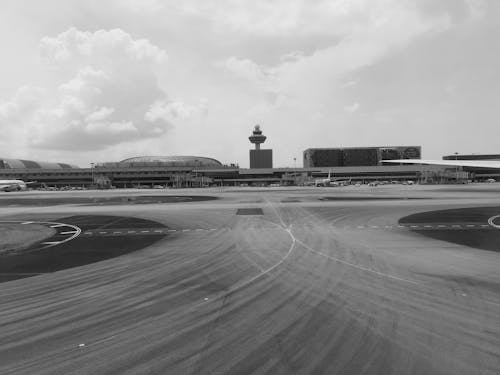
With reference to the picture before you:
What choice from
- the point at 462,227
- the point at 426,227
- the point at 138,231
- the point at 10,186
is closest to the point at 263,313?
the point at 138,231

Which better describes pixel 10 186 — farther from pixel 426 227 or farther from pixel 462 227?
pixel 462 227

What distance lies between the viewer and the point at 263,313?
952cm

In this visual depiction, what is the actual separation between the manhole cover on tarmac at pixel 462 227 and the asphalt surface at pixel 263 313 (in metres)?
3.01

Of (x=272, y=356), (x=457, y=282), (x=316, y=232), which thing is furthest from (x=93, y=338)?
(x=316, y=232)

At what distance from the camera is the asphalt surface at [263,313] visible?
7109 millimetres

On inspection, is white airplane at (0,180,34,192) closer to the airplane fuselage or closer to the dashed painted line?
the airplane fuselage

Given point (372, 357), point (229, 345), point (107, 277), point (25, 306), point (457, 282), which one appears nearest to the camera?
point (372, 357)

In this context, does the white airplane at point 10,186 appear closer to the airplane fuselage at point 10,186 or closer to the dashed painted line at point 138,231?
the airplane fuselage at point 10,186

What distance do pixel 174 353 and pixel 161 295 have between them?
4.02 m

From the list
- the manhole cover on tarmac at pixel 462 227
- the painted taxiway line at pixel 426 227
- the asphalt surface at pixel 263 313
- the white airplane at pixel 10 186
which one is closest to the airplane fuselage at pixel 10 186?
the white airplane at pixel 10 186

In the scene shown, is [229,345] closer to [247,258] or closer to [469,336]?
[469,336]

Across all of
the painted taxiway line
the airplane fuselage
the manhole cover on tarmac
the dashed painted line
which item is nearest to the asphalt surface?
the manhole cover on tarmac

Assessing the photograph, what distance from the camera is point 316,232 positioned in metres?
23.1

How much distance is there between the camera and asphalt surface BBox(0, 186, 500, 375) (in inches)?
280
